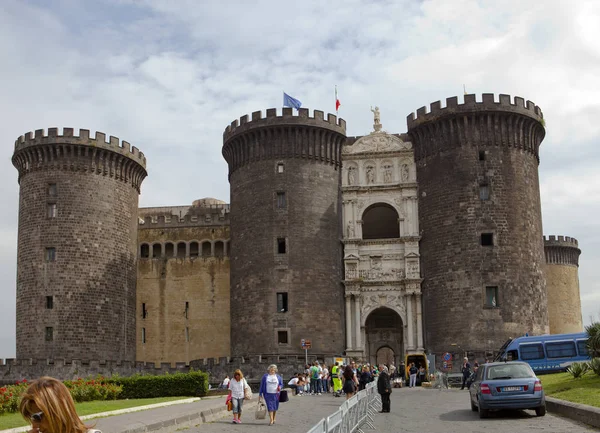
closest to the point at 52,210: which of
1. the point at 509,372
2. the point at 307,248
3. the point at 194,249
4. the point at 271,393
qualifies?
the point at 194,249

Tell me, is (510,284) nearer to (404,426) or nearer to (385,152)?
(385,152)

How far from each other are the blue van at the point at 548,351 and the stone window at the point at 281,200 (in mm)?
16452

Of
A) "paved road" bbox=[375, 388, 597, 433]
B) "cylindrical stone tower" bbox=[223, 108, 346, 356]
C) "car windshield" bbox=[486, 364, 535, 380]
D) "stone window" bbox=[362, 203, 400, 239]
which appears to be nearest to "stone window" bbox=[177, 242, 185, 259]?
"cylindrical stone tower" bbox=[223, 108, 346, 356]

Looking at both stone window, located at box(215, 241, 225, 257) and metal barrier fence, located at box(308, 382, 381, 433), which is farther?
stone window, located at box(215, 241, 225, 257)

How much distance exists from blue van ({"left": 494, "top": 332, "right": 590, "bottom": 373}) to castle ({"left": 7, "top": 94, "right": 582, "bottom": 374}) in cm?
523

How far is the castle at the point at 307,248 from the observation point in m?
46.9

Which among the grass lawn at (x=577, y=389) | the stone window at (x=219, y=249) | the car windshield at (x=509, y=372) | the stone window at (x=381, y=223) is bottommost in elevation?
the grass lawn at (x=577, y=389)

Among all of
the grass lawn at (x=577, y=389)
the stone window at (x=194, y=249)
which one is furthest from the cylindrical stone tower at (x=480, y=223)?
the grass lawn at (x=577, y=389)

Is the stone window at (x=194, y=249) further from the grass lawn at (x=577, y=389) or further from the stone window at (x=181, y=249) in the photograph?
the grass lawn at (x=577, y=389)

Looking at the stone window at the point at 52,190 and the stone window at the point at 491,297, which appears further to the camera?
the stone window at the point at 52,190

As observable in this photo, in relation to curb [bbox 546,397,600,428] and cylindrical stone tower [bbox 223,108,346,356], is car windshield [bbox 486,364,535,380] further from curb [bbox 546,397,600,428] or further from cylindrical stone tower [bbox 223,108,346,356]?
cylindrical stone tower [bbox 223,108,346,356]

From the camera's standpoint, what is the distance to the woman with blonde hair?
5234 mm

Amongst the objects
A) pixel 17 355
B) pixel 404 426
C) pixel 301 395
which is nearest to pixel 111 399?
pixel 301 395

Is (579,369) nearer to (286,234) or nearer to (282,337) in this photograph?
(282,337)
